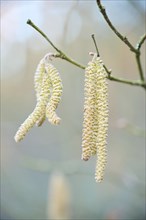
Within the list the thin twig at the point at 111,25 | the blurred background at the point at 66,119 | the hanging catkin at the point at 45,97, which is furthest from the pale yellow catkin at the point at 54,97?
the blurred background at the point at 66,119

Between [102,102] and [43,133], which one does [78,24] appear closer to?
[43,133]

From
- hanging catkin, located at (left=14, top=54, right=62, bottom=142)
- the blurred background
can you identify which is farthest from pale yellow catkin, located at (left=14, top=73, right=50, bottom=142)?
the blurred background

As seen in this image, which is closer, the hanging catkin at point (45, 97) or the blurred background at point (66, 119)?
the hanging catkin at point (45, 97)

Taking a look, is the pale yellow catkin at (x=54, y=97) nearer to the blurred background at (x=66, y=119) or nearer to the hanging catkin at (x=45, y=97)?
the hanging catkin at (x=45, y=97)

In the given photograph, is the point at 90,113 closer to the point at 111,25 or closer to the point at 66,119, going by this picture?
the point at 111,25

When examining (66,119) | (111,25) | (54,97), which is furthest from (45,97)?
(66,119)
